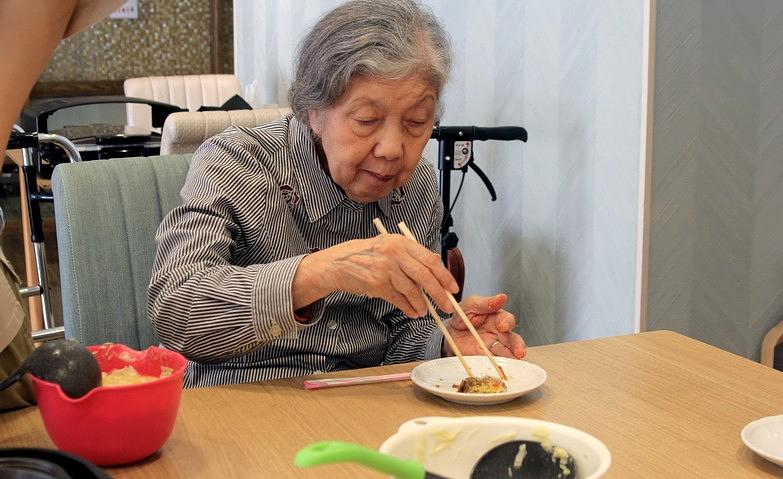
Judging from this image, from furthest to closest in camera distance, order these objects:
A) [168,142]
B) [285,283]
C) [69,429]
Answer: [168,142]
[285,283]
[69,429]

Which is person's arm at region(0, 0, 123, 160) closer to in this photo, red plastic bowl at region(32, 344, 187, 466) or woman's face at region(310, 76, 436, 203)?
red plastic bowl at region(32, 344, 187, 466)

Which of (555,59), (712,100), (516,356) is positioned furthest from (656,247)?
(516,356)

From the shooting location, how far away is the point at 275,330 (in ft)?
4.32

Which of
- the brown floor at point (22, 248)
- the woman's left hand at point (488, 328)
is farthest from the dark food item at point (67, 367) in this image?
the brown floor at point (22, 248)

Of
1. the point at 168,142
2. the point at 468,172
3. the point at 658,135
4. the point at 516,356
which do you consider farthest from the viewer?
the point at 468,172

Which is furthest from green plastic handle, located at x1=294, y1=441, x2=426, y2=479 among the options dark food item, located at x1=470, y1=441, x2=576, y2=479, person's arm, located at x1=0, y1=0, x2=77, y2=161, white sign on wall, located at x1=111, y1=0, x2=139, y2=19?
white sign on wall, located at x1=111, y1=0, x2=139, y2=19

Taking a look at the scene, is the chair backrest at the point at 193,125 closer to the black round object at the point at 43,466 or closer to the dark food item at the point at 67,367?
the dark food item at the point at 67,367

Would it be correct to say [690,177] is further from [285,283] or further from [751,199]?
[285,283]

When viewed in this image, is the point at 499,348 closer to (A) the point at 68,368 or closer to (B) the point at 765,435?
(B) the point at 765,435

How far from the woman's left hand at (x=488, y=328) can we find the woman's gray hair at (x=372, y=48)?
36cm

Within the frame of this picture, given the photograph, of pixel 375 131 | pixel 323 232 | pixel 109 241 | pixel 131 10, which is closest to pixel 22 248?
pixel 131 10

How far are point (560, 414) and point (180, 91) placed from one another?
4416 mm

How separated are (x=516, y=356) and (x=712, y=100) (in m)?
1.45

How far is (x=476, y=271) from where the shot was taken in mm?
3336
